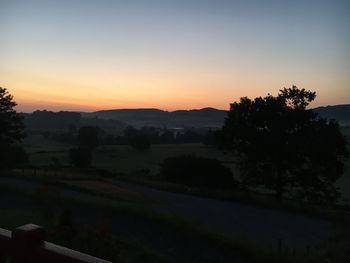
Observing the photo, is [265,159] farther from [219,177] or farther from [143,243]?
[143,243]

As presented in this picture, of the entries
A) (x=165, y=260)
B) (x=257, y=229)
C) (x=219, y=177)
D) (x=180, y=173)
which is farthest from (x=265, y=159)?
(x=165, y=260)

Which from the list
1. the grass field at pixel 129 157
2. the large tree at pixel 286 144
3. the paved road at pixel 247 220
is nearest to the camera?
the paved road at pixel 247 220

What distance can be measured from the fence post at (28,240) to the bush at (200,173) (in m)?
41.8

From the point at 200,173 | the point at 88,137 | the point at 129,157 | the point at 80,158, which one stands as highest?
the point at 88,137

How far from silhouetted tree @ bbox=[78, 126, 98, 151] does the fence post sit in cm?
9546

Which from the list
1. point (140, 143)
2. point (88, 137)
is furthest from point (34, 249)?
point (88, 137)

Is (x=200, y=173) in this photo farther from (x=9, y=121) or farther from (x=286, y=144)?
(x=9, y=121)

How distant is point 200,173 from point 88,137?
57465 millimetres

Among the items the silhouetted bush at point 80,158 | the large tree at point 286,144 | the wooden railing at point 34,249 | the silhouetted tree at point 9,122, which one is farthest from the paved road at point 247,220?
the silhouetted bush at point 80,158

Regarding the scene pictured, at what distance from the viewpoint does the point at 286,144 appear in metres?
37.9

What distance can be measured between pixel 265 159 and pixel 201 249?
23.8 metres

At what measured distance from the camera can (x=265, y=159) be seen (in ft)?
128

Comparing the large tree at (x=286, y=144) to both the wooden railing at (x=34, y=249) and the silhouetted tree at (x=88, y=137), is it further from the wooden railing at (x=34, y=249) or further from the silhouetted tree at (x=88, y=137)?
the silhouetted tree at (x=88, y=137)

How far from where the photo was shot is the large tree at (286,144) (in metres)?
37.7
